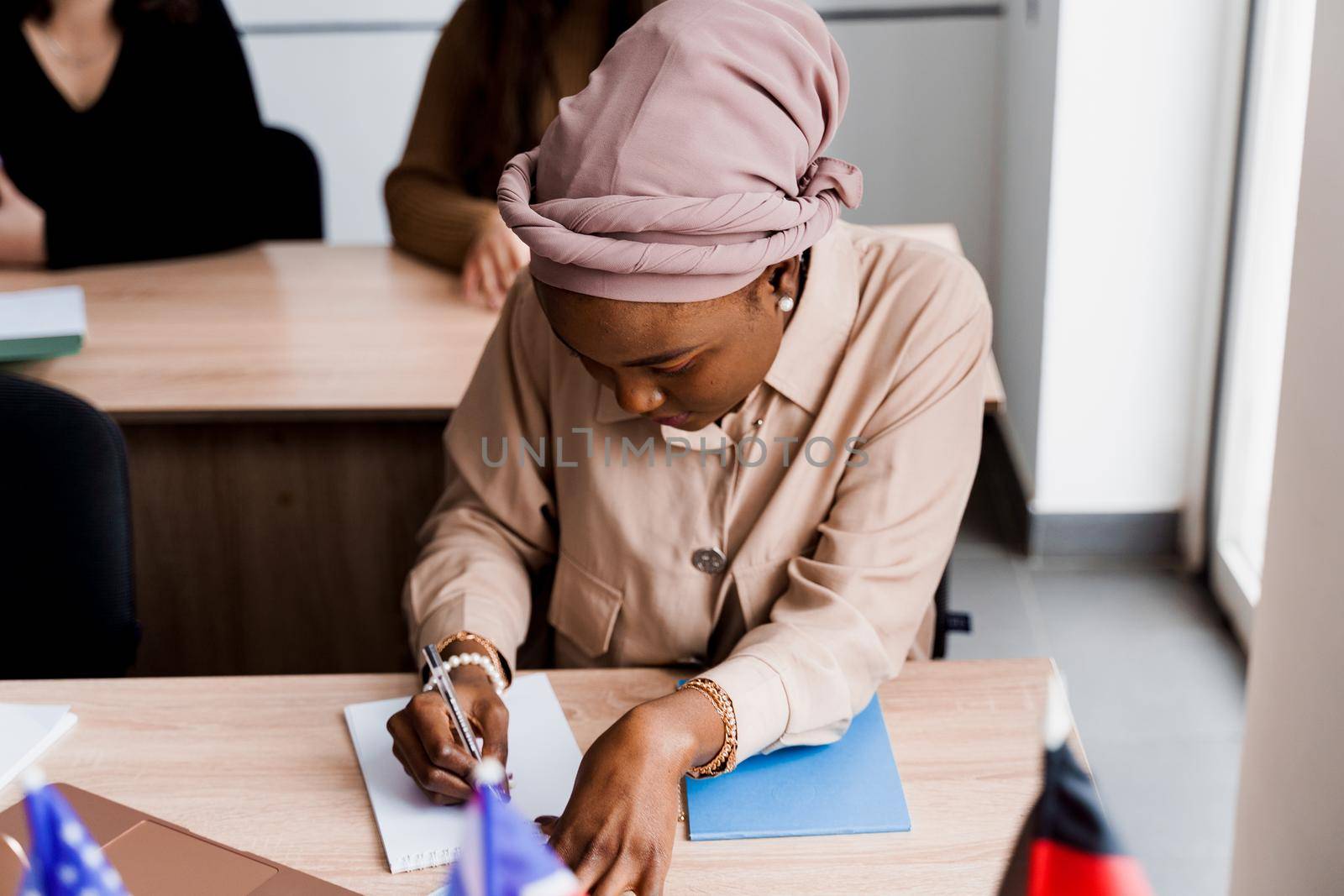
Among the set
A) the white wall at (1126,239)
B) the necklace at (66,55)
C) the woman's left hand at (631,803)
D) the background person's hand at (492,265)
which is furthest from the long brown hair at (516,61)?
the woman's left hand at (631,803)

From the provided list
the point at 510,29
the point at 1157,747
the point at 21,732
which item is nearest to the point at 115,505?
the point at 21,732

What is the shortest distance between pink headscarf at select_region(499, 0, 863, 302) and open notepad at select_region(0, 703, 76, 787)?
63 centimetres

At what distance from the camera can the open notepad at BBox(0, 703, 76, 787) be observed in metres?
1.16

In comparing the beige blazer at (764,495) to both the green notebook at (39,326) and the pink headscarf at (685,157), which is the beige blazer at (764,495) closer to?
the pink headscarf at (685,157)

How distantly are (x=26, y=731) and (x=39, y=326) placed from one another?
104cm

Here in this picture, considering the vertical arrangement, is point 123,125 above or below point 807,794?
above

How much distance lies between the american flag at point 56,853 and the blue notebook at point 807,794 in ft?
1.85

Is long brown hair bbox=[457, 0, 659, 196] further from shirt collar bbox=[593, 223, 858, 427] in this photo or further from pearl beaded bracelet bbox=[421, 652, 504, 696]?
pearl beaded bracelet bbox=[421, 652, 504, 696]

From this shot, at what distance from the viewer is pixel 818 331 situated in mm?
1279

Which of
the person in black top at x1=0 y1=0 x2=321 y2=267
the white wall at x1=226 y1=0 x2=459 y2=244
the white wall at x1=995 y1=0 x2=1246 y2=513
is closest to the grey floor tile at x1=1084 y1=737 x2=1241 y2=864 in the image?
the white wall at x1=995 y1=0 x2=1246 y2=513

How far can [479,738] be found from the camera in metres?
1.13

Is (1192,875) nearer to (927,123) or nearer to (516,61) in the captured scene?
(516,61)

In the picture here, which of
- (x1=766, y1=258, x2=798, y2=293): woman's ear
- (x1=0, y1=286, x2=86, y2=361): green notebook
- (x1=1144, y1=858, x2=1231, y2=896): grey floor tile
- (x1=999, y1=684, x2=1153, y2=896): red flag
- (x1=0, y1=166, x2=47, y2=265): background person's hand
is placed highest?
(x1=766, y1=258, x2=798, y2=293): woman's ear

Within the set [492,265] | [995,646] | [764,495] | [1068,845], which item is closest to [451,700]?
[764,495]
